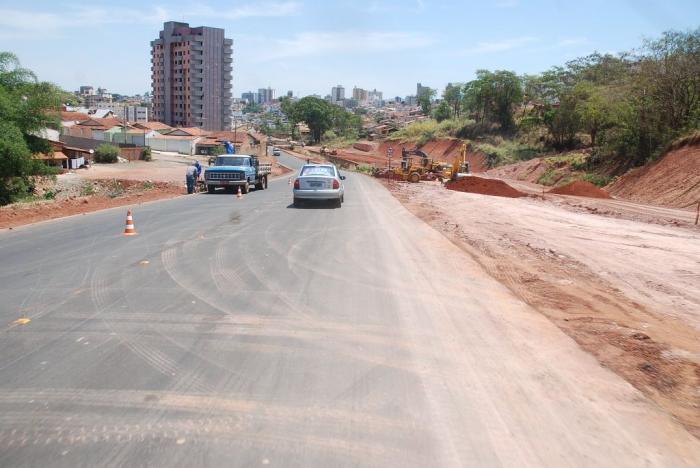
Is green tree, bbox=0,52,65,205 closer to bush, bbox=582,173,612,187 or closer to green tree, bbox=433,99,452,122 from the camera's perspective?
bush, bbox=582,173,612,187

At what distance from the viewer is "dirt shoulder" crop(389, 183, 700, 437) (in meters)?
5.78

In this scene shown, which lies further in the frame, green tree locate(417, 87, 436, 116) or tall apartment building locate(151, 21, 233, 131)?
green tree locate(417, 87, 436, 116)

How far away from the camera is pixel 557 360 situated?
5875 millimetres

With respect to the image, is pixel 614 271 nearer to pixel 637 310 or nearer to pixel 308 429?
pixel 637 310

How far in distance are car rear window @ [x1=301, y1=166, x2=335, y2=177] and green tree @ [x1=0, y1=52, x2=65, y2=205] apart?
15979mm

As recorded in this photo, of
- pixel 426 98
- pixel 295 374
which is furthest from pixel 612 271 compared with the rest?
pixel 426 98

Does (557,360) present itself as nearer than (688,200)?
Yes

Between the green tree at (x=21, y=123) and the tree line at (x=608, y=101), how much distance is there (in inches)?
1393

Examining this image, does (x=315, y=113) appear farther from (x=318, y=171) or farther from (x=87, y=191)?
(x=318, y=171)

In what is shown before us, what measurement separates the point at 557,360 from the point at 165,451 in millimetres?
3936

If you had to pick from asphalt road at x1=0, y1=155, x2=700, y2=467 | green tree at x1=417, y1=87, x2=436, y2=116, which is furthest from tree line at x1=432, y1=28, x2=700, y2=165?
green tree at x1=417, y1=87, x2=436, y2=116

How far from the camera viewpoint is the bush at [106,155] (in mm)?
73500

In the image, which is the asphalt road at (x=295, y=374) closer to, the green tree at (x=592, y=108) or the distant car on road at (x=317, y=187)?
the distant car on road at (x=317, y=187)

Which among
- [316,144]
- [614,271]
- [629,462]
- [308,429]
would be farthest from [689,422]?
[316,144]
